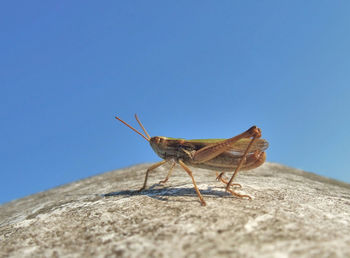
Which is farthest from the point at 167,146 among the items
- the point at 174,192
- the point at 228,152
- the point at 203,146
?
the point at 228,152

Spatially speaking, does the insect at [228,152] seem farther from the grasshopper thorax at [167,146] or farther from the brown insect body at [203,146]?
the grasshopper thorax at [167,146]

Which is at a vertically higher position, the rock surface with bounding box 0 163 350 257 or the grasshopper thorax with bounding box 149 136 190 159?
the grasshopper thorax with bounding box 149 136 190 159

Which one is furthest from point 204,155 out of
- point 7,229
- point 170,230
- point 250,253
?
point 7,229

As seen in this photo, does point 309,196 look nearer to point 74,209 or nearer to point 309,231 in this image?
point 309,231

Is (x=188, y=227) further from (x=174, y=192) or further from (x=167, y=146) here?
(x=167, y=146)

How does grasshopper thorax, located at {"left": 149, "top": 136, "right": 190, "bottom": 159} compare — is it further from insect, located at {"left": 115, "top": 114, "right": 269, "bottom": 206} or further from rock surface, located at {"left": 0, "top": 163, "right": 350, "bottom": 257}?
rock surface, located at {"left": 0, "top": 163, "right": 350, "bottom": 257}

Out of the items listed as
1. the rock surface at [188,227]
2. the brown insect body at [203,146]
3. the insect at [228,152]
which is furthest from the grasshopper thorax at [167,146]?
the rock surface at [188,227]

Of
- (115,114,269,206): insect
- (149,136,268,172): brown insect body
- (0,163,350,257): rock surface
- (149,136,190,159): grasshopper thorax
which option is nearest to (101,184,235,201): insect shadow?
(0,163,350,257): rock surface

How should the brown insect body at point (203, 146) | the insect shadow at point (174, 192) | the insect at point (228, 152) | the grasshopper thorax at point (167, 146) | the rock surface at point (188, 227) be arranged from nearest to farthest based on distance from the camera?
the rock surface at point (188, 227) → the insect shadow at point (174, 192) → the insect at point (228, 152) → the brown insect body at point (203, 146) → the grasshopper thorax at point (167, 146)
